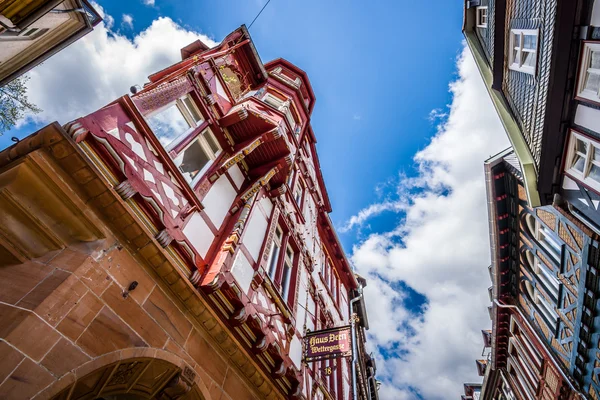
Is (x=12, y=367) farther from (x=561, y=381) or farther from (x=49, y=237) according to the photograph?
(x=561, y=381)

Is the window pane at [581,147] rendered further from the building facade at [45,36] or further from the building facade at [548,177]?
the building facade at [45,36]

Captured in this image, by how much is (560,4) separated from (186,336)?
1098 cm

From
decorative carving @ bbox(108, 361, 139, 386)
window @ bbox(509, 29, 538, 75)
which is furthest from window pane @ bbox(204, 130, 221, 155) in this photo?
window @ bbox(509, 29, 538, 75)

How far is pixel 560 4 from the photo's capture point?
→ 7.68 meters

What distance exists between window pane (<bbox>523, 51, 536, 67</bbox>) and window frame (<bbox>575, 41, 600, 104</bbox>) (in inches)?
100

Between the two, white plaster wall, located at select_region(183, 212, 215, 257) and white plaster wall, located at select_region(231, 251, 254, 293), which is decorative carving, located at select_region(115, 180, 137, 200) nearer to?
white plaster wall, located at select_region(183, 212, 215, 257)

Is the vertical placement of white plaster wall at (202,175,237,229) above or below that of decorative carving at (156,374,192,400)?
above

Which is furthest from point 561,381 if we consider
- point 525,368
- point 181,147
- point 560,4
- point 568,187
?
point 181,147

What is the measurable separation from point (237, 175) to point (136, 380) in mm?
5996

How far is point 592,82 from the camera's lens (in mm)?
7781

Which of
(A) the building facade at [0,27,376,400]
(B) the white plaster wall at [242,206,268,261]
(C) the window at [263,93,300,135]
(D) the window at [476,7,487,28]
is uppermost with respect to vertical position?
(D) the window at [476,7,487,28]

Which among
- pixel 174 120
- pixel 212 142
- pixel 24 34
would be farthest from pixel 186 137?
pixel 24 34

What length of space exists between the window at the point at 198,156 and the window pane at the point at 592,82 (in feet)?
31.5

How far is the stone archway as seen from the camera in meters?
3.91
